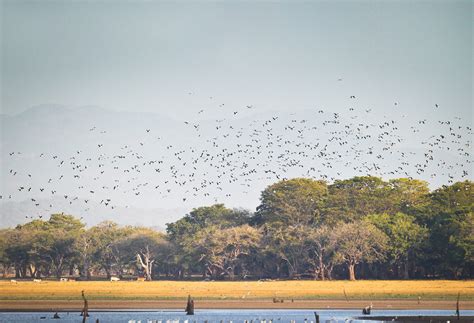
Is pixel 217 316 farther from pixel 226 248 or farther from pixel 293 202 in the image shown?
pixel 293 202

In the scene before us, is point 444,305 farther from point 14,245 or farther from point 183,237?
point 14,245

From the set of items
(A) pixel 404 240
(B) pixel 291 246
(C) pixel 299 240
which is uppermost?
(C) pixel 299 240

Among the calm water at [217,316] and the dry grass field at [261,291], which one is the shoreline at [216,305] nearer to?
the dry grass field at [261,291]

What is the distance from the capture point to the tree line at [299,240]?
124 meters

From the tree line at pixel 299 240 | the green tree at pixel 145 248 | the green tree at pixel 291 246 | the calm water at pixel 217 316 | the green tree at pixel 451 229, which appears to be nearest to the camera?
the calm water at pixel 217 316

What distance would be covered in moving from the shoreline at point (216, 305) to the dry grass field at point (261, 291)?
11.0ft

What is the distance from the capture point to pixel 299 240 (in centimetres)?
13188

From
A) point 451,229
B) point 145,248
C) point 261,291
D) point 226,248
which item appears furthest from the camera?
point 145,248

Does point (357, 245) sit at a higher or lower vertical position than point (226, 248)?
lower

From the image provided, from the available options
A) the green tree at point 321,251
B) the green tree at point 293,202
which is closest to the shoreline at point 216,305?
the green tree at point 321,251

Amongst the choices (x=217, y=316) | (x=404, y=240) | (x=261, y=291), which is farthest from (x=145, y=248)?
(x=217, y=316)

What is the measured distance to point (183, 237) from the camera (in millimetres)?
149250

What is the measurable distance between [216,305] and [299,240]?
44257mm

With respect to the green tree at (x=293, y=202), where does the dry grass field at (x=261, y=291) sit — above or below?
below
